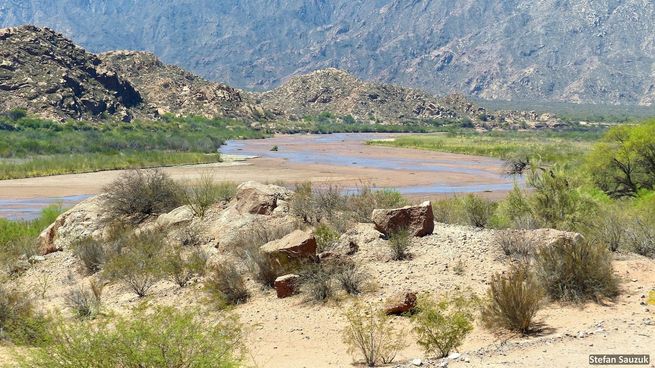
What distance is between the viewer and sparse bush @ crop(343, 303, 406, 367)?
10045 millimetres

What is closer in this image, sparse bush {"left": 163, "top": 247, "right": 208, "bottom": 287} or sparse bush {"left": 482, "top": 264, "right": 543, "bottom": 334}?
sparse bush {"left": 482, "top": 264, "right": 543, "bottom": 334}

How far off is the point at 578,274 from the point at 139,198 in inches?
569

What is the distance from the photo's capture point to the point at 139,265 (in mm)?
15867

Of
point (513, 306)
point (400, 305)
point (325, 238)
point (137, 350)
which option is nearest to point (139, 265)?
point (325, 238)

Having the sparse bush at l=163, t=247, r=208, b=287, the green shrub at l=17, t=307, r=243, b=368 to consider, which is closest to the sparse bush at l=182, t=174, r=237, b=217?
the sparse bush at l=163, t=247, r=208, b=287

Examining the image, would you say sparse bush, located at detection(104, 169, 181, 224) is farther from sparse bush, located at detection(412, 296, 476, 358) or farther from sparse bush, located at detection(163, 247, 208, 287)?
sparse bush, located at detection(412, 296, 476, 358)

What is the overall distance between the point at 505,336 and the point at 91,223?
589 inches

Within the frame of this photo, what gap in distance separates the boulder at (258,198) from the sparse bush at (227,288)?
4.10 m

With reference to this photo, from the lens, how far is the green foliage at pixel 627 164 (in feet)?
95.6

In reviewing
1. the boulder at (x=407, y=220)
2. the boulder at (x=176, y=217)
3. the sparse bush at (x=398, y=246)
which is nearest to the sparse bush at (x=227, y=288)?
the sparse bush at (x=398, y=246)

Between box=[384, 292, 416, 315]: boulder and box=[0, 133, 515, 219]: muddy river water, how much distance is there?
30960 mm

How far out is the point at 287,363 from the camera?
10398 millimetres

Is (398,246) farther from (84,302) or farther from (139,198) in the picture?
(139,198)

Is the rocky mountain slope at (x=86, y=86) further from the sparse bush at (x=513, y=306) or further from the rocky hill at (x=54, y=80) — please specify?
the sparse bush at (x=513, y=306)
